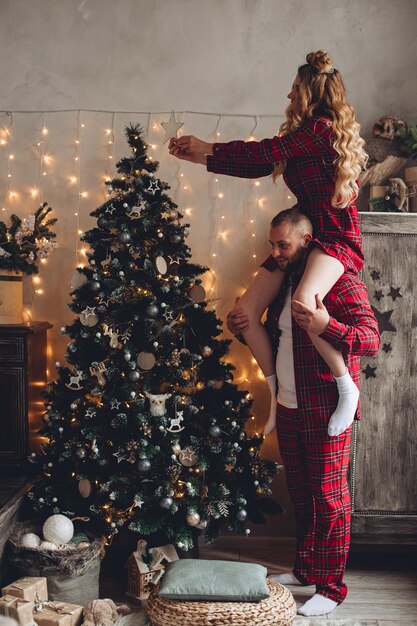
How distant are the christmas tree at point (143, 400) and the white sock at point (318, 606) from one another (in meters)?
0.42

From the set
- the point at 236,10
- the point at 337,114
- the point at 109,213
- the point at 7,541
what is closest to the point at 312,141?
the point at 337,114

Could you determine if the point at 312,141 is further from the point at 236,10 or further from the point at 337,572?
the point at 337,572

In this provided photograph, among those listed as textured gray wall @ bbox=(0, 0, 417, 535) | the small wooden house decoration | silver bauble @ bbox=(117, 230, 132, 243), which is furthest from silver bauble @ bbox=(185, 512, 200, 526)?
silver bauble @ bbox=(117, 230, 132, 243)

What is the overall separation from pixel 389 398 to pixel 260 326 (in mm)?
675

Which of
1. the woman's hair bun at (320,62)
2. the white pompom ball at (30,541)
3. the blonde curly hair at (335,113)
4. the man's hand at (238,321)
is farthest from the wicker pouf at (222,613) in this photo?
the woman's hair bun at (320,62)

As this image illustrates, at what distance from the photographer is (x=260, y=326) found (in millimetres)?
3010

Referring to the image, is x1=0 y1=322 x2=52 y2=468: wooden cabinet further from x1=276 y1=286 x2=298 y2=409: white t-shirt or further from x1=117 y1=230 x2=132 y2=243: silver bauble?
x1=276 y1=286 x2=298 y2=409: white t-shirt

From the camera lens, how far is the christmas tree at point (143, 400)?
9.44 ft

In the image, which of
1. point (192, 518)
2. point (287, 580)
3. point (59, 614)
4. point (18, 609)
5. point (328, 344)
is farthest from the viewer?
point (287, 580)

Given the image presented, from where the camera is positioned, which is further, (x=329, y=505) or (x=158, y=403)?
(x=158, y=403)

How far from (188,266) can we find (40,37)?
5.10 feet

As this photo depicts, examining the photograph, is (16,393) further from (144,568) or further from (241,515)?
(241,515)

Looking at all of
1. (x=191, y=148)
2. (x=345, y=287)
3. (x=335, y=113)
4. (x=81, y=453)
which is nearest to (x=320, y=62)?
(x=335, y=113)

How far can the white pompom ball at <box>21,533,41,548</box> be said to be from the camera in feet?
8.77
